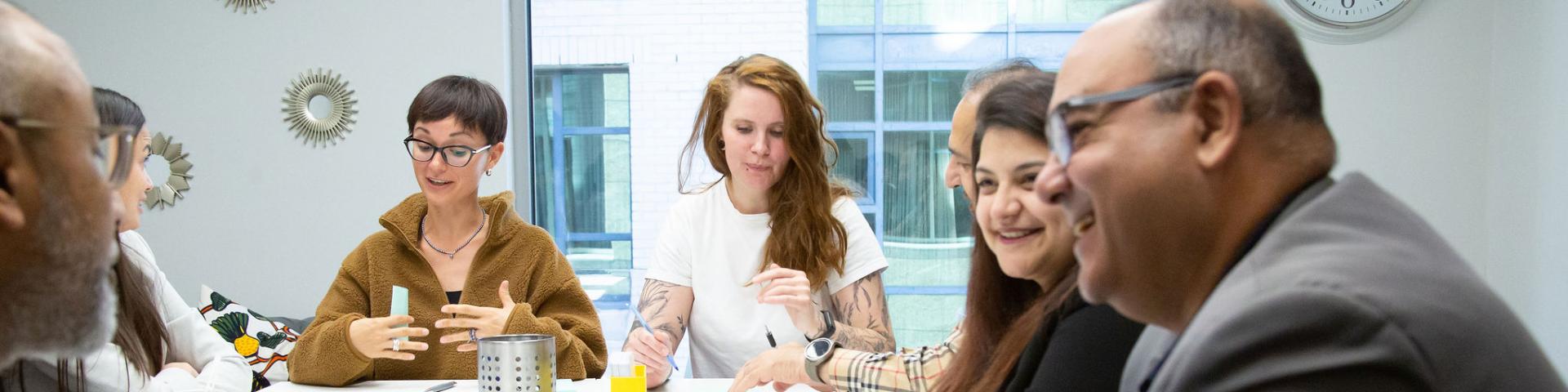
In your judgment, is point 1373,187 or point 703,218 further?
point 703,218

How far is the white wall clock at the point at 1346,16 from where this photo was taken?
12.2 feet

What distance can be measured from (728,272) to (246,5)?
9.44 feet

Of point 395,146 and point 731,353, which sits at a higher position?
point 395,146

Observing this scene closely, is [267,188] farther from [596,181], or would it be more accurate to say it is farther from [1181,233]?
[1181,233]

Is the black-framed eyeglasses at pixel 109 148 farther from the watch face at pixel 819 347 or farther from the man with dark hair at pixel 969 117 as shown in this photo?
the watch face at pixel 819 347

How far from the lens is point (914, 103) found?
412cm

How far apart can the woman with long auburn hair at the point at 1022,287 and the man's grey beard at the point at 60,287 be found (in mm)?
801

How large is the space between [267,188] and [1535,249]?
15.6 ft

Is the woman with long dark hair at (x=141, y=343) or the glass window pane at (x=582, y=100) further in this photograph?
the glass window pane at (x=582, y=100)

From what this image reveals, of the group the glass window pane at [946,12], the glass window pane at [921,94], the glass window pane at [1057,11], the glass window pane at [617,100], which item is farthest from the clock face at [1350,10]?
the glass window pane at [617,100]

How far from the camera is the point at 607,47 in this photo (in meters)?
4.19

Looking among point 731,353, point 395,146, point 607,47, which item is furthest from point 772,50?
point 731,353

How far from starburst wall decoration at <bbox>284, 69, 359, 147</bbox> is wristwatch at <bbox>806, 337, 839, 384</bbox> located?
9.77 ft

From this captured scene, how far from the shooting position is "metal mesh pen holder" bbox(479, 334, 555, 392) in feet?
5.87
